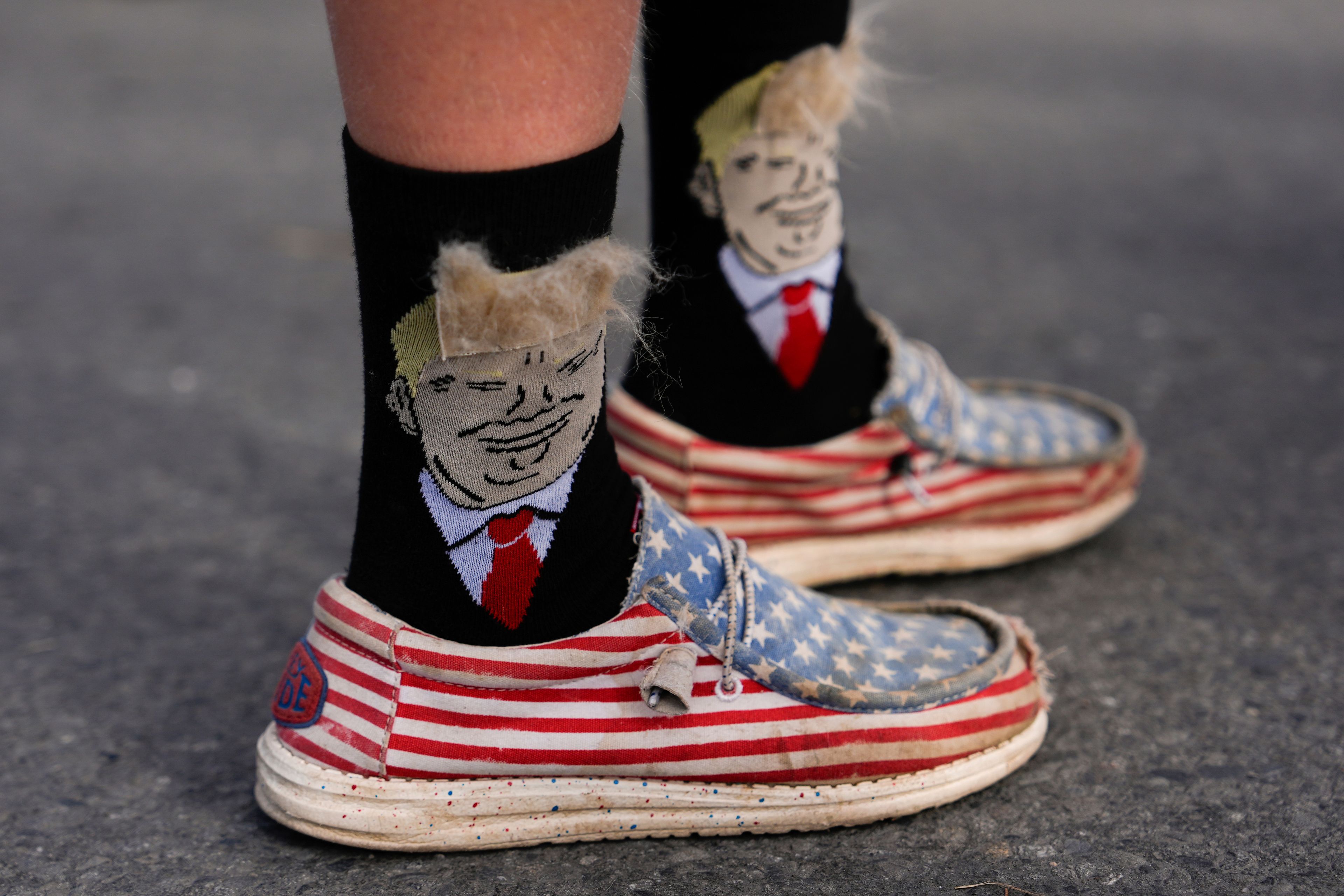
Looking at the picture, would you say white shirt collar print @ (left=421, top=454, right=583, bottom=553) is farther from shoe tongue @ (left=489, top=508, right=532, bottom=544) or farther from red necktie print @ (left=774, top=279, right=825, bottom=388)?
red necktie print @ (left=774, top=279, right=825, bottom=388)

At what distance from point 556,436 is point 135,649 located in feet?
2.32

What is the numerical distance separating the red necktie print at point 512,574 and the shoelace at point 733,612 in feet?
0.54

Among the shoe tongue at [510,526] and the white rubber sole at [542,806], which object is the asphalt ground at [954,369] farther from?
the shoe tongue at [510,526]

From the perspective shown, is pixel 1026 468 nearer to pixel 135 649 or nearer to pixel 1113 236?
pixel 135 649

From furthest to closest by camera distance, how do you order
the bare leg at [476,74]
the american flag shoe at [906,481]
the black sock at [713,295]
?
the american flag shoe at [906,481], the black sock at [713,295], the bare leg at [476,74]

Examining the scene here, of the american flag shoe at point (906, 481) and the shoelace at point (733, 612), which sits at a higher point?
the shoelace at point (733, 612)

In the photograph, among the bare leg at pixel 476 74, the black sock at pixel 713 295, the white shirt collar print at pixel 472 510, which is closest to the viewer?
the bare leg at pixel 476 74

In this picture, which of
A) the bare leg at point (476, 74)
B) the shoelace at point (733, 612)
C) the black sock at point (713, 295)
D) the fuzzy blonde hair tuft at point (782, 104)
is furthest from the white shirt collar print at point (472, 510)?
the fuzzy blonde hair tuft at point (782, 104)

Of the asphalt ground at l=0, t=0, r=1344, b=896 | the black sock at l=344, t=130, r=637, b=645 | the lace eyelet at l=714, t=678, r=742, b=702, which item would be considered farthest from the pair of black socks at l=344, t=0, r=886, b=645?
the asphalt ground at l=0, t=0, r=1344, b=896

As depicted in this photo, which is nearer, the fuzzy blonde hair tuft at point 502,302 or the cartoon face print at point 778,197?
the fuzzy blonde hair tuft at point 502,302

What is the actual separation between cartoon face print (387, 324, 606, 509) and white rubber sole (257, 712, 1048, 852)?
26cm

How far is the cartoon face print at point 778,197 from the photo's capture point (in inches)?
52.4

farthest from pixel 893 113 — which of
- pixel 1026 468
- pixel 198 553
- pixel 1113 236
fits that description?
pixel 198 553

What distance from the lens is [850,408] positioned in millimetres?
1453
